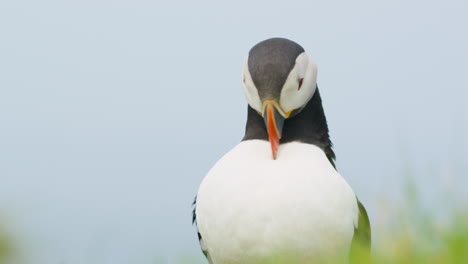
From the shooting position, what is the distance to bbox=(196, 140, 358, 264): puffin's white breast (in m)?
6.07

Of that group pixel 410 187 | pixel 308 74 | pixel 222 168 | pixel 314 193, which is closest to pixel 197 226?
pixel 222 168

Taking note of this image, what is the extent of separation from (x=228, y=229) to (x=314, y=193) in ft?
2.36

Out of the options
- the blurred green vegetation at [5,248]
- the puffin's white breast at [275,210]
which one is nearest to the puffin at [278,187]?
the puffin's white breast at [275,210]

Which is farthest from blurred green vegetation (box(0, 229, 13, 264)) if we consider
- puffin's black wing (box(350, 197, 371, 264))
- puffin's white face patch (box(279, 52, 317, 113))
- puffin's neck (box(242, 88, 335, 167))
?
puffin's black wing (box(350, 197, 371, 264))

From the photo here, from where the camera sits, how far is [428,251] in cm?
459

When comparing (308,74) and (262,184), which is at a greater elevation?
(308,74)

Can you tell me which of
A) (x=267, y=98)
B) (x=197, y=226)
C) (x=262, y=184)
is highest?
(x=267, y=98)

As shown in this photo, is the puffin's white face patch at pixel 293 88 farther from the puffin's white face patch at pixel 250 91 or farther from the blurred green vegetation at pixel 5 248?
the blurred green vegetation at pixel 5 248

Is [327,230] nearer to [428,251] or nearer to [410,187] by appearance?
[410,187]

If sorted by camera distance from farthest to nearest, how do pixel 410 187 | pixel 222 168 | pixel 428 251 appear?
pixel 222 168, pixel 410 187, pixel 428 251

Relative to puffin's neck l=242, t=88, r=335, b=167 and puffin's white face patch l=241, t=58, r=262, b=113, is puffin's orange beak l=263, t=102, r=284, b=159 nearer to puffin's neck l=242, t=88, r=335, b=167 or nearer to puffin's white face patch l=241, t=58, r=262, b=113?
puffin's white face patch l=241, t=58, r=262, b=113

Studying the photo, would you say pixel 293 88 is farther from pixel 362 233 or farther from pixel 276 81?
pixel 362 233

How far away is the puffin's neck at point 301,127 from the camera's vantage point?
6.91m

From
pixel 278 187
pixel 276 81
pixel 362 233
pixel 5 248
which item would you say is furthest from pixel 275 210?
pixel 5 248
